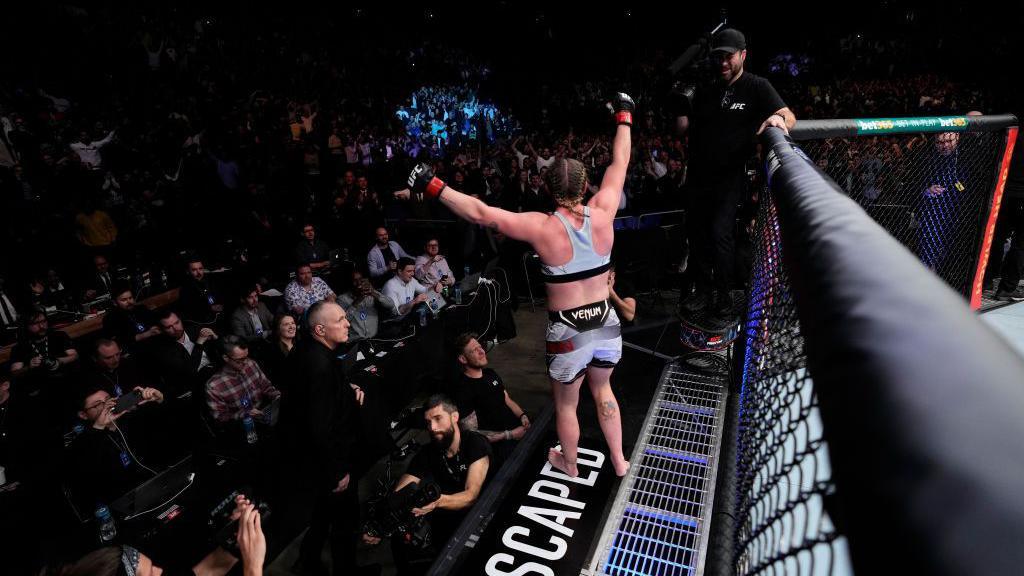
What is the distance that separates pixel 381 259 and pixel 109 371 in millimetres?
4213

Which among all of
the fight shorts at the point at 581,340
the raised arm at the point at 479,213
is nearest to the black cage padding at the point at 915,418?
the raised arm at the point at 479,213

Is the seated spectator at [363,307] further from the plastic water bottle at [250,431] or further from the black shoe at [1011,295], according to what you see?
the black shoe at [1011,295]

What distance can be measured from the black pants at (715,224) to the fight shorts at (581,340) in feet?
3.53

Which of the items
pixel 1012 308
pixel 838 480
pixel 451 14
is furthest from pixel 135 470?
Answer: pixel 451 14

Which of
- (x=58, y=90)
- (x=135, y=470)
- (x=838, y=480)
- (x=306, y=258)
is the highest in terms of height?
(x=58, y=90)

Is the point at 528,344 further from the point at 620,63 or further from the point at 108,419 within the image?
the point at 620,63

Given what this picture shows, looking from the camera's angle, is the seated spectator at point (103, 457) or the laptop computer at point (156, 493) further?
the seated spectator at point (103, 457)

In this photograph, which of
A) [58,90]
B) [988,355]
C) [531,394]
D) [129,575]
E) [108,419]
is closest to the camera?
[988,355]

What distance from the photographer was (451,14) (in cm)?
2380

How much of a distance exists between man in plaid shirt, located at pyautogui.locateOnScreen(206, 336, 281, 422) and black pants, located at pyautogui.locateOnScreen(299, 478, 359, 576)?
4.52 ft

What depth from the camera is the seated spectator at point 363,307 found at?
6.68 m

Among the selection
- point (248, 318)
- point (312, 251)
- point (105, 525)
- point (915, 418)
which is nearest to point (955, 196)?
point (915, 418)

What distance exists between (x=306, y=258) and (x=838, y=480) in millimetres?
8441

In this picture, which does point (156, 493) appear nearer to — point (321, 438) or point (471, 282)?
point (321, 438)
